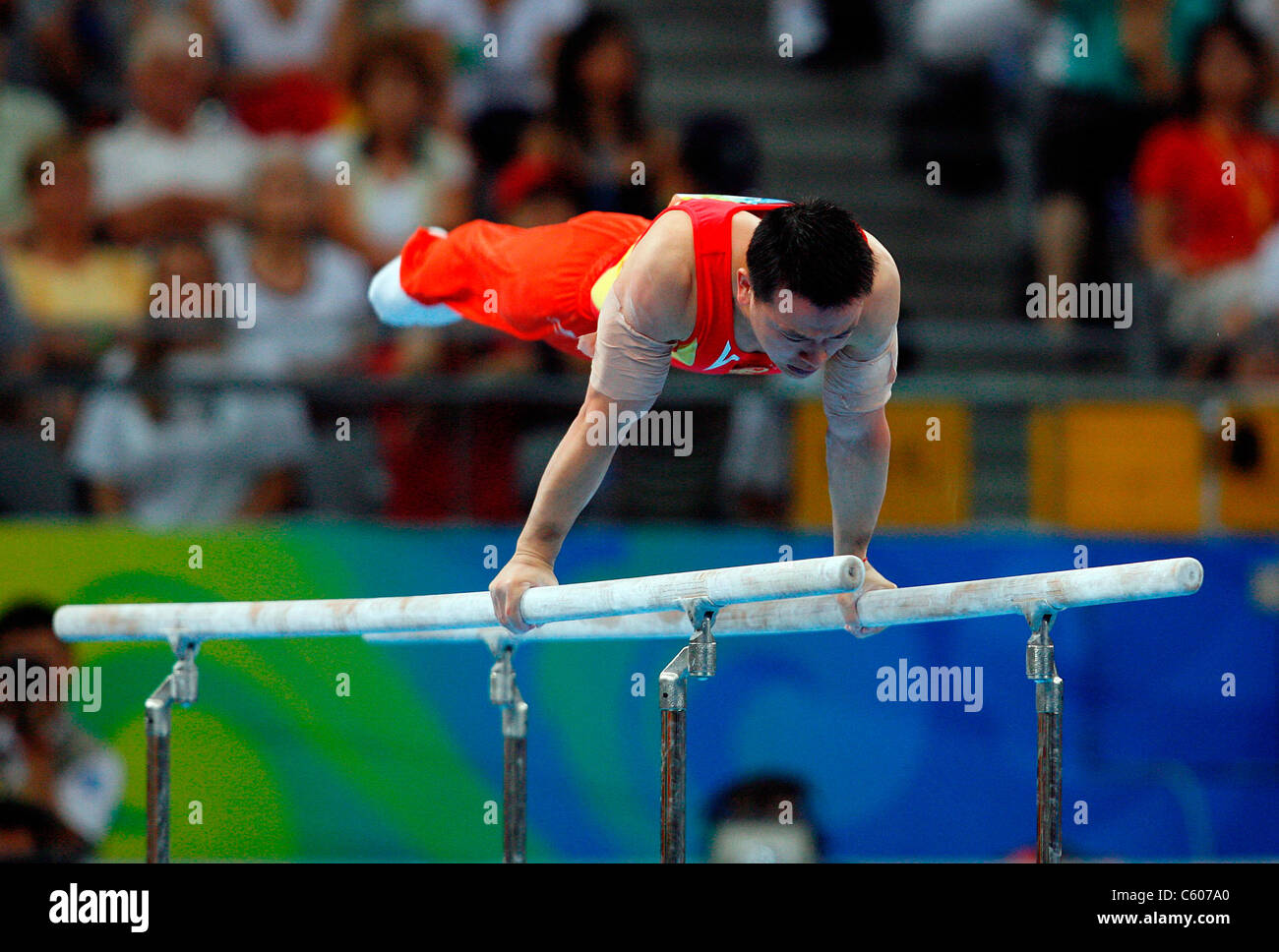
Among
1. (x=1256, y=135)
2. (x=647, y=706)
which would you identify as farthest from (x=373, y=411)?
(x=1256, y=135)

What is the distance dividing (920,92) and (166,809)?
4.73m

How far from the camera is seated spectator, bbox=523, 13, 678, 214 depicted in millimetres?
6160

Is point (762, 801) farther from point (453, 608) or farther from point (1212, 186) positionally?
point (1212, 186)

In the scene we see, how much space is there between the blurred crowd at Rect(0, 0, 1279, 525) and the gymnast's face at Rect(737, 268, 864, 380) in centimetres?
231

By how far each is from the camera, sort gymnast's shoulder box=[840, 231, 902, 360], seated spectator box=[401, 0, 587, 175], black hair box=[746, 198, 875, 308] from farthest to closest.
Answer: seated spectator box=[401, 0, 587, 175] → gymnast's shoulder box=[840, 231, 902, 360] → black hair box=[746, 198, 875, 308]

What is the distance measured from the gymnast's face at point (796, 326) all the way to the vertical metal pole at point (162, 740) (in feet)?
5.36

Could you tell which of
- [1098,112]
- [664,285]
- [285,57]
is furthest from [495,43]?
[664,285]

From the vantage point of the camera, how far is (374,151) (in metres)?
6.21

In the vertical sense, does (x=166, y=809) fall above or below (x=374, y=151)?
below

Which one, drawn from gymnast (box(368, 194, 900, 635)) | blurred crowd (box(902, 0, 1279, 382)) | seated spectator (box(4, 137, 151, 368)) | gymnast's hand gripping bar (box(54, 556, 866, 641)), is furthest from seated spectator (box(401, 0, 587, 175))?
gymnast's hand gripping bar (box(54, 556, 866, 641))

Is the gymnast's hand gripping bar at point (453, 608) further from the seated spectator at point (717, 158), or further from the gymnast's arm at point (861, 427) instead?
the seated spectator at point (717, 158)

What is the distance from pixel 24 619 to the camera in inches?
202

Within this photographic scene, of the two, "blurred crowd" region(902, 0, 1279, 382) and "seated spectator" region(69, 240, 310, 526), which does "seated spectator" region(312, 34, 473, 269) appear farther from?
"blurred crowd" region(902, 0, 1279, 382)
